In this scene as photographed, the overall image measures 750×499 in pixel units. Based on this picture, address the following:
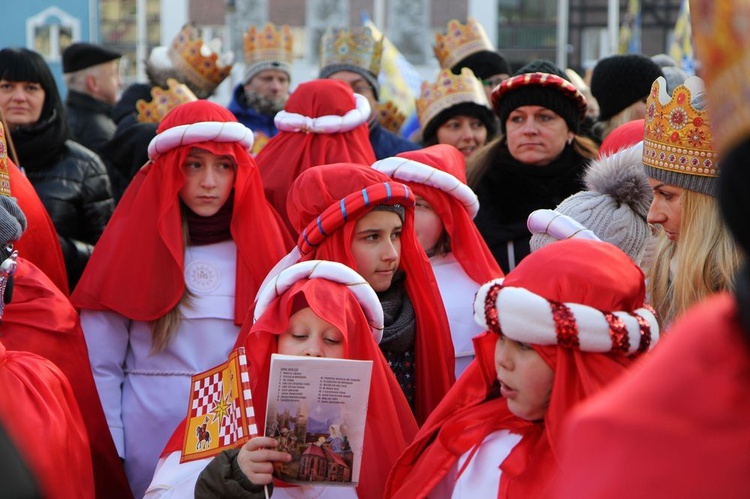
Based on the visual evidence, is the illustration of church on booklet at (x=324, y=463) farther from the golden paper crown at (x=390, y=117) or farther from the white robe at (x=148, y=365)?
the golden paper crown at (x=390, y=117)

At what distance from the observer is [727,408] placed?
1.57 meters

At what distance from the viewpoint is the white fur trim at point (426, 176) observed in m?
5.09

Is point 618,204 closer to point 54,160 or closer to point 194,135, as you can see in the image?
point 194,135

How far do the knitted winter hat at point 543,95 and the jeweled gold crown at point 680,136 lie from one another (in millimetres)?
1855

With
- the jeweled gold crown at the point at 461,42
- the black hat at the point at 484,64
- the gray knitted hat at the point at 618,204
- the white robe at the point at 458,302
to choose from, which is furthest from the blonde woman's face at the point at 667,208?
the jeweled gold crown at the point at 461,42

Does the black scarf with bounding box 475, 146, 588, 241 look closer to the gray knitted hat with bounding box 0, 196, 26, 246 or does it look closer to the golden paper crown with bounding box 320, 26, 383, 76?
the gray knitted hat with bounding box 0, 196, 26, 246

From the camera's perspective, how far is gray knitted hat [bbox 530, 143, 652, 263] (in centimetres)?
438

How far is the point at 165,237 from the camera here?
500cm

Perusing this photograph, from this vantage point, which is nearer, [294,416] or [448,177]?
[294,416]

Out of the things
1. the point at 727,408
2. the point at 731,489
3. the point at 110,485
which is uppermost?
the point at 727,408

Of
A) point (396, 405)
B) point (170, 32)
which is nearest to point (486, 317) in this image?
point (396, 405)

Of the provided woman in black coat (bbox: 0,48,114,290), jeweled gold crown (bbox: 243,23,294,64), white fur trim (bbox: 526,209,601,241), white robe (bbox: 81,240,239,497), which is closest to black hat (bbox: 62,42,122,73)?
jeweled gold crown (bbox: 243,23,294,64)

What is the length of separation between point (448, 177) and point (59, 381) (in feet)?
6.21

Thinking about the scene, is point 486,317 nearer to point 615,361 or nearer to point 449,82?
point 615,361
